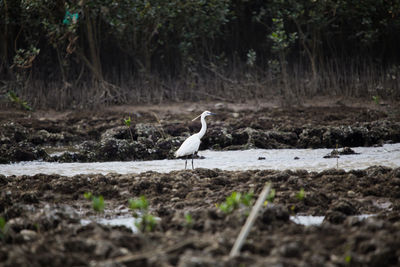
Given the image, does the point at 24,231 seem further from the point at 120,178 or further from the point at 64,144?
the point at 64,144

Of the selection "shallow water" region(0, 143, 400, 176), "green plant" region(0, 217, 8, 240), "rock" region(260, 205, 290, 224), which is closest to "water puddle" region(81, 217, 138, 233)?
"green plant" region(0, 217, 8, 240)

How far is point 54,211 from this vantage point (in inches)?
178

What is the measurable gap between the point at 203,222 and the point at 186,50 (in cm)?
1219

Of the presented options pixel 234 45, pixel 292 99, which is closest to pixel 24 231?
pixel 292 99

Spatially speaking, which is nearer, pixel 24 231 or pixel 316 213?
pixel 24 231

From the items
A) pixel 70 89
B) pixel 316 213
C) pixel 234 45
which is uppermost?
pixel 234 45

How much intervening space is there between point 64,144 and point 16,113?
291cm

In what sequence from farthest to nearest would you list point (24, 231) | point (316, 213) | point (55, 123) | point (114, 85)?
1. point (114, 85)
2. point (55, 123)
3. point (316, 213)
4. point (24, 231)

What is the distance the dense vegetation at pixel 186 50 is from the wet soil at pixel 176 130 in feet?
3.21

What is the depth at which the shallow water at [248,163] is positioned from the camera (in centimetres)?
785

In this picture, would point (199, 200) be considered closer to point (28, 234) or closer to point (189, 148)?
point (28, 234)

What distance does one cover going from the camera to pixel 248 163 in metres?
8.35

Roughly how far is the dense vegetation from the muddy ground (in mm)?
2324

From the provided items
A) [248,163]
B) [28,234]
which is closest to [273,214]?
[28,234]
